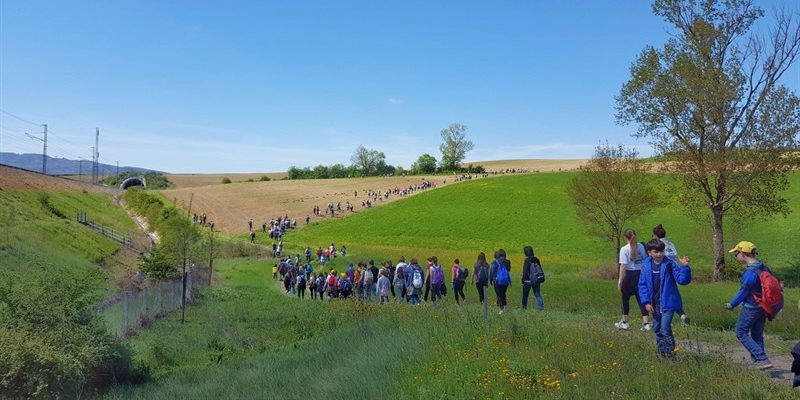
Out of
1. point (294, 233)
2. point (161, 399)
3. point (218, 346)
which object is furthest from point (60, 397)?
point (294, 233)

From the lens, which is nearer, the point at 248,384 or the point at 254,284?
the point at 248,384

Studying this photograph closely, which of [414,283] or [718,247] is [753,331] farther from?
[718,247]

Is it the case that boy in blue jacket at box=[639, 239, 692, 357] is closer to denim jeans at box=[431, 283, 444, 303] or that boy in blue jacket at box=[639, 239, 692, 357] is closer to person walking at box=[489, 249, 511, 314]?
person walking at box=[489, 249, 511, 314]

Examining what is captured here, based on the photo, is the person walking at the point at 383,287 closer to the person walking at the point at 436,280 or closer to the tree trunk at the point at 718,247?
the person walking at the point at 436,280

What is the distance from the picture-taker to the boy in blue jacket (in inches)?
307

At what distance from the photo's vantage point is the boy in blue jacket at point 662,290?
779 centimetres

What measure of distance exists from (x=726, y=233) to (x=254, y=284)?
1097 inches

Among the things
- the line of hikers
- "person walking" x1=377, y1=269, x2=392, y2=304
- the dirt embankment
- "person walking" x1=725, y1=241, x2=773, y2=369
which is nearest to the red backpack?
"person walking" x1=725, y1=241, x2=773, y2=369

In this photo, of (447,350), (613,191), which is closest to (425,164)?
(613,191)

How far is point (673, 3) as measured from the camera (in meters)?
29.3

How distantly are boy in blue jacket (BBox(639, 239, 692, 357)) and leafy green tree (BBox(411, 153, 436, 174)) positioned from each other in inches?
5285

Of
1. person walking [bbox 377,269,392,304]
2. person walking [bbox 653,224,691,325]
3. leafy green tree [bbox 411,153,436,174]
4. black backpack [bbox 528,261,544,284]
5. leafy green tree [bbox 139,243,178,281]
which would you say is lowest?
leafy green tree [bbox 139,243,178,281]

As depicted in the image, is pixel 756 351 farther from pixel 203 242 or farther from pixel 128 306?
pixel 203 242

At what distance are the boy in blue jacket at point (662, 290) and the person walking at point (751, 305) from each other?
0.63 metres
